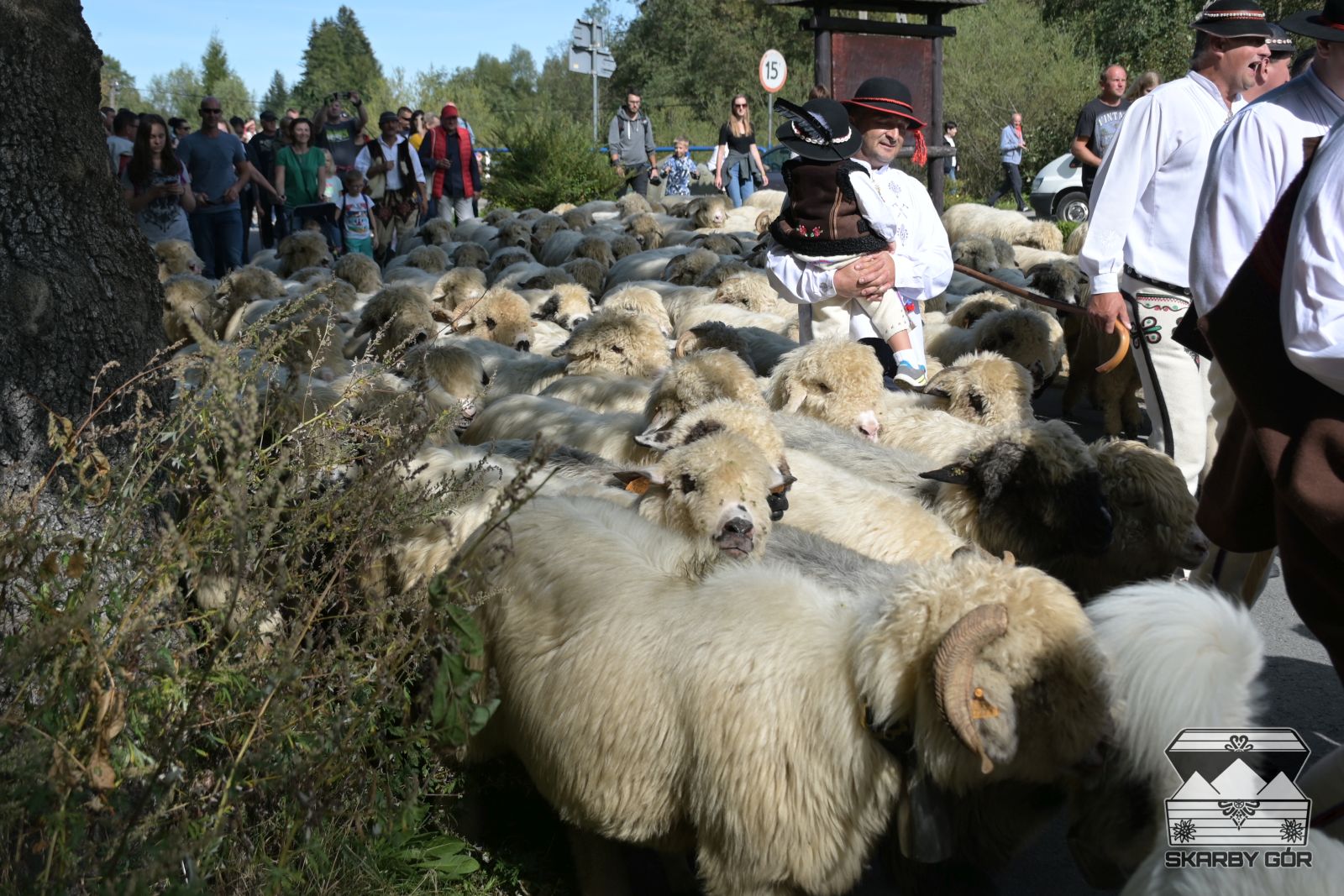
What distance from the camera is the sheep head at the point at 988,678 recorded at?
256 centimetres

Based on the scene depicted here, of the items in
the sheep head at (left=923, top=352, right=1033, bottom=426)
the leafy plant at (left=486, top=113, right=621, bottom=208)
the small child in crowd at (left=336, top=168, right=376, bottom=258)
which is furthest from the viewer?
the leafy plant at (left=486, top=113, right=621, bottom=208)

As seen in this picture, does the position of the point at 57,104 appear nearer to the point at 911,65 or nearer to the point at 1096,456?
the point at 1096,456

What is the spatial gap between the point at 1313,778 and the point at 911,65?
10.8 m

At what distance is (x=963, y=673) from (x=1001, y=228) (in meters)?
12.7

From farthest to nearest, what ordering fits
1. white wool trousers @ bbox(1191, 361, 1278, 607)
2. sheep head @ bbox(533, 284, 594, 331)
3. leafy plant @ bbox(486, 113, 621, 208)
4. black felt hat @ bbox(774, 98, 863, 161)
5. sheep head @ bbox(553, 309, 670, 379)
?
leafy plant @ bbox(486, 113, 621, 208) → sheep head @ bbox(533, 284, 594, 331) → sheep head @ bbox(553, 309, 670, 379) → black felt hat @ bbox(774, 98, 863, 161) → white wool trousers @ bbox(1191, 361, 1278, 607)

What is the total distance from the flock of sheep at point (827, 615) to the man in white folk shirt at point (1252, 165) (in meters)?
1.11

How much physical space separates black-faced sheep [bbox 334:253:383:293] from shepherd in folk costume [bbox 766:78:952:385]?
640 cm

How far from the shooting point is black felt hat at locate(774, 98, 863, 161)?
5531mm

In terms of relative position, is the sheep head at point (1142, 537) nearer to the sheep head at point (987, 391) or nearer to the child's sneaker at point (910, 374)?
the sheep head at point (987, 391)

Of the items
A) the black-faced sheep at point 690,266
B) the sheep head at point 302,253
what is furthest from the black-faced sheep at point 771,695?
the sheep head at point 302,253

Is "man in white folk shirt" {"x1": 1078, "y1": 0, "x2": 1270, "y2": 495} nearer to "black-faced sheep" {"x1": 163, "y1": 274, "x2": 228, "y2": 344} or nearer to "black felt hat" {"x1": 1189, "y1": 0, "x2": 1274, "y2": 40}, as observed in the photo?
"black felt hat" {"x1": 1189, "y1": 0, "x2": 1274, "y2": 40}

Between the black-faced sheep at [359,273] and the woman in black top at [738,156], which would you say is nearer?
the black-faced sheep at [359,273]

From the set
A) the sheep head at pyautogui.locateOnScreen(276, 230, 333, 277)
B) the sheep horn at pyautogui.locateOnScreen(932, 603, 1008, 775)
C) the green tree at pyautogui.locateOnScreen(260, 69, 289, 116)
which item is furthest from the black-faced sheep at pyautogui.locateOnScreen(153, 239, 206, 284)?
the green tree at pyautogui.locateOnScreen(260, 69, 289, 116)

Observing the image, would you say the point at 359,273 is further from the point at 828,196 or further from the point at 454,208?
the point at 454,208
